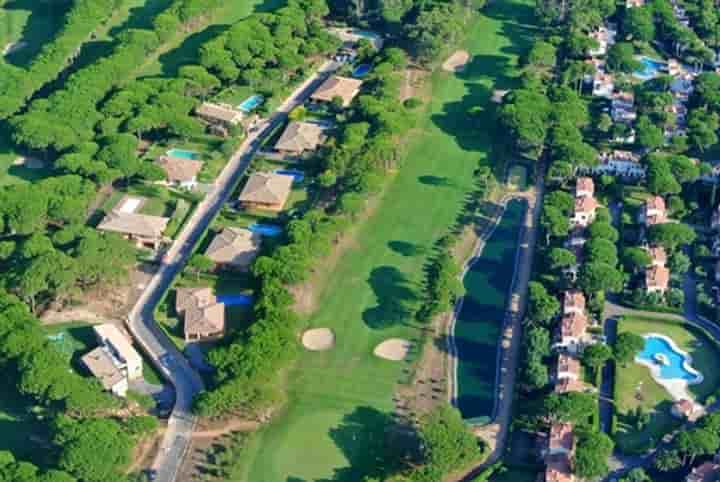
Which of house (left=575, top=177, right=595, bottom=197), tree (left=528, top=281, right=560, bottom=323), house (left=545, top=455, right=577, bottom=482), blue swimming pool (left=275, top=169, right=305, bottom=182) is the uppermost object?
house (left=575, top=177, right=595, bottom=197)

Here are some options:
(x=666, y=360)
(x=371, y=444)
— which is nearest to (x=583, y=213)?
(x=666, y=360)

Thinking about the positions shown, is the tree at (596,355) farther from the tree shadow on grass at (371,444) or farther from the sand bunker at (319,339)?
the sand bunker at (319,339)

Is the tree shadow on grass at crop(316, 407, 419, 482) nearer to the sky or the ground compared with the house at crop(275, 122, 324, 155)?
nearer to the ground

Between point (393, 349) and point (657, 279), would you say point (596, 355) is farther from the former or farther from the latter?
point (393, 349)

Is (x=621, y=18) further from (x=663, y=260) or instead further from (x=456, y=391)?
(x=456, y=391)

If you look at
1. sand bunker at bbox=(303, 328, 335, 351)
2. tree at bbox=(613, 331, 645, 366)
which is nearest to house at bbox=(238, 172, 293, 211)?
sand bunker at bbox=(303, 328, 335, 351)

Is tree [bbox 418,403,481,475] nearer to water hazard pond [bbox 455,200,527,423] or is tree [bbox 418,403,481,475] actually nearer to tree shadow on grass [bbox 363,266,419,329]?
water hazard pond [bbox 455,200,527,423]

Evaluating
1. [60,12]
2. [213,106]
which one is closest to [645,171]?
[213,106]
